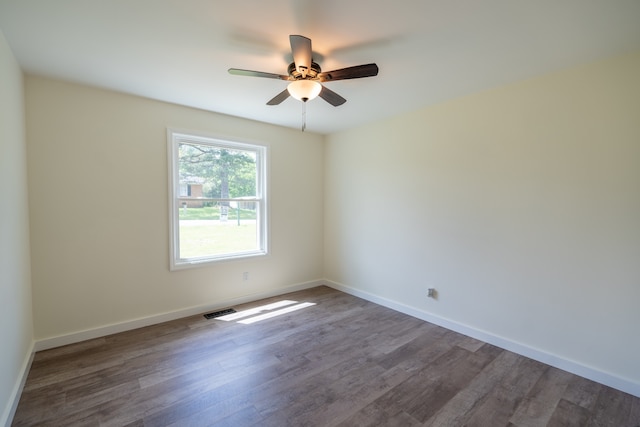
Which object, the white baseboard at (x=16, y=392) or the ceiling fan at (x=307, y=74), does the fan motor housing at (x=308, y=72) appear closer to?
the ceiling fan at (x=307, y=74)

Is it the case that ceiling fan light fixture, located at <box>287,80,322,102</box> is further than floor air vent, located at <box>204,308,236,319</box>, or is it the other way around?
floor air vent, located at <box>204,308,236,319</box>

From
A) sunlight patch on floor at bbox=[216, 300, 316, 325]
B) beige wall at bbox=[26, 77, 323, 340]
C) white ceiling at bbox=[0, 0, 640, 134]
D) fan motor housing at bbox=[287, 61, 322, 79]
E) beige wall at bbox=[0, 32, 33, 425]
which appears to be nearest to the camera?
white ceiling at bbox=[0, 0, 640, 134]

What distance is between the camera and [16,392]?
1.95 m

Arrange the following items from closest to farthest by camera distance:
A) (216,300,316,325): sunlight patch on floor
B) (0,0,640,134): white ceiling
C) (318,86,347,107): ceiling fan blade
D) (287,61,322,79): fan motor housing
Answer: (0,0,640,134): white ceiling
(287,61,322,79): fan motor housing
(318,86,347,107): ceiling fan blade
(216,300,316,325): sunlight patch on floor

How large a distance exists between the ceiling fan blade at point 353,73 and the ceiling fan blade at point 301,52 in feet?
0.51

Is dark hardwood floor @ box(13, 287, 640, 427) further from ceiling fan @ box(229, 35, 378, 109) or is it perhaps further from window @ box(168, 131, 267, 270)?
ceiling fan @ box(229, 35, 378, 109)

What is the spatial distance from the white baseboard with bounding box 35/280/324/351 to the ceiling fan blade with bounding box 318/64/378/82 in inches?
117

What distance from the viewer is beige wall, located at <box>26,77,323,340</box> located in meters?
2.62

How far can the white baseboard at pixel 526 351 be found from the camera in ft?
7.06

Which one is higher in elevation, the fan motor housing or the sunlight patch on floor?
the fan motor housing

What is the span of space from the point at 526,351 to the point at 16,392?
4.01 m

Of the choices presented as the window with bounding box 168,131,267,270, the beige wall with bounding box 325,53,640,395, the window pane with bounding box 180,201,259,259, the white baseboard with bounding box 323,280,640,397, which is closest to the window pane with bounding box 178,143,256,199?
the window with bounding box 168,131,267,270

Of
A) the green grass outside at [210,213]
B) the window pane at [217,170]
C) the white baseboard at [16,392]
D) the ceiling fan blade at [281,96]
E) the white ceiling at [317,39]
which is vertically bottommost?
the white baseboard at [16,392]

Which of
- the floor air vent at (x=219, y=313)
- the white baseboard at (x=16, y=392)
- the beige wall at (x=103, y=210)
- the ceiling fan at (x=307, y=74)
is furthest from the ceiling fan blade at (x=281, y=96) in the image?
the white baseboard at (x=16, y=392)
